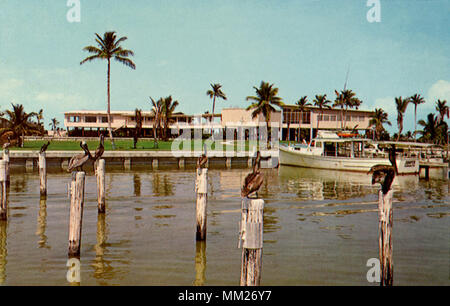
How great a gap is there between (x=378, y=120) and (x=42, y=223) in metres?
79.7

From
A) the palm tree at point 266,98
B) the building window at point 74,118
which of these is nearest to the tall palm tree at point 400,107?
the palm tree at point 266,98

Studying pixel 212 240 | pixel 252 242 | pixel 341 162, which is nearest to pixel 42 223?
pixel 212 240

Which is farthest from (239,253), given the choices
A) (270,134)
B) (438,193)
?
(270,134)

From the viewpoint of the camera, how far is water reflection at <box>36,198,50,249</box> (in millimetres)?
11564

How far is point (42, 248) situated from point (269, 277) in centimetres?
604

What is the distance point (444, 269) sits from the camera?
9.82 metres

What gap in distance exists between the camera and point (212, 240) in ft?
39.8

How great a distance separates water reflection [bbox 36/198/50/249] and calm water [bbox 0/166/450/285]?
30mm

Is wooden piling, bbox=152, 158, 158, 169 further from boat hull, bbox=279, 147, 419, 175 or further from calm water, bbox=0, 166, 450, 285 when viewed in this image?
calm water, bbox=0, 166, 450, 285

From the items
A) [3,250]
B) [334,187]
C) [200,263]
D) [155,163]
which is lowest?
[200,263]

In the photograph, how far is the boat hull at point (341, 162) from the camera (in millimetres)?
35688

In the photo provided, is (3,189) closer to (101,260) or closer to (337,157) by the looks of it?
(101,260)

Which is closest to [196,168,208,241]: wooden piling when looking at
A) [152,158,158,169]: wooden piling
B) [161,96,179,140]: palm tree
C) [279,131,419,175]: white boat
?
[279,131,419,175]: white boat

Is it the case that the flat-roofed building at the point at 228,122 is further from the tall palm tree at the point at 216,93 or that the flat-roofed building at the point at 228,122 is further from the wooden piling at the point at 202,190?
the wooden piling at the point at 202,190
